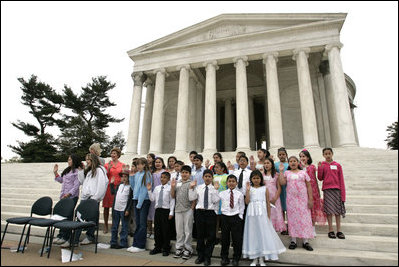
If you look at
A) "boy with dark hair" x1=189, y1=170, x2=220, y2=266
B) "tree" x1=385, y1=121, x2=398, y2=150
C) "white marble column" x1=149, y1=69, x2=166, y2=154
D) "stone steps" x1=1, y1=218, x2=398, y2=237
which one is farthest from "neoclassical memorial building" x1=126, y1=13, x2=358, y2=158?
"tree" x1=385, y1=121, x2=398, y2=150

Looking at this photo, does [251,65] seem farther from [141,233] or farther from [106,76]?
[106,76]

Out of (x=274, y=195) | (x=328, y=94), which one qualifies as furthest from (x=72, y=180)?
(x=328, y=94)

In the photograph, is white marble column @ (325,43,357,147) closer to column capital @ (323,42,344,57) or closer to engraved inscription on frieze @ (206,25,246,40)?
column capital @ (323,42,344,57)

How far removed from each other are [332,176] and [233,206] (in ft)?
9.75

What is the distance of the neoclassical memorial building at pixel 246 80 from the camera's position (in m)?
18.8

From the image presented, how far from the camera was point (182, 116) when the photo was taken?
21.5 m

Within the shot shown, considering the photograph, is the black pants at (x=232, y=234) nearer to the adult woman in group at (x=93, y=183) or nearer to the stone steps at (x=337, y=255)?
the stone steps at (x=337, y=255)

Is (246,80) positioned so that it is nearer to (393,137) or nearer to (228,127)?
(228,127)

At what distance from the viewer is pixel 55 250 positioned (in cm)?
568

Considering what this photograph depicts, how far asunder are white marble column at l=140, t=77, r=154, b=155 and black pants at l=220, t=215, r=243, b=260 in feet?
65.5

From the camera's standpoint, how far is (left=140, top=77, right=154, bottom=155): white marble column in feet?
79.4

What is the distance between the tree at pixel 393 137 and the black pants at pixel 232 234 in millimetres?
51463

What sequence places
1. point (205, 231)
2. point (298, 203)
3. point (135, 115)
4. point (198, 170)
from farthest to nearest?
point (135, 115), point (198, 170), point (298, 203), point (205, 231)

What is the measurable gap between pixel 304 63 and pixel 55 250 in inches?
830
